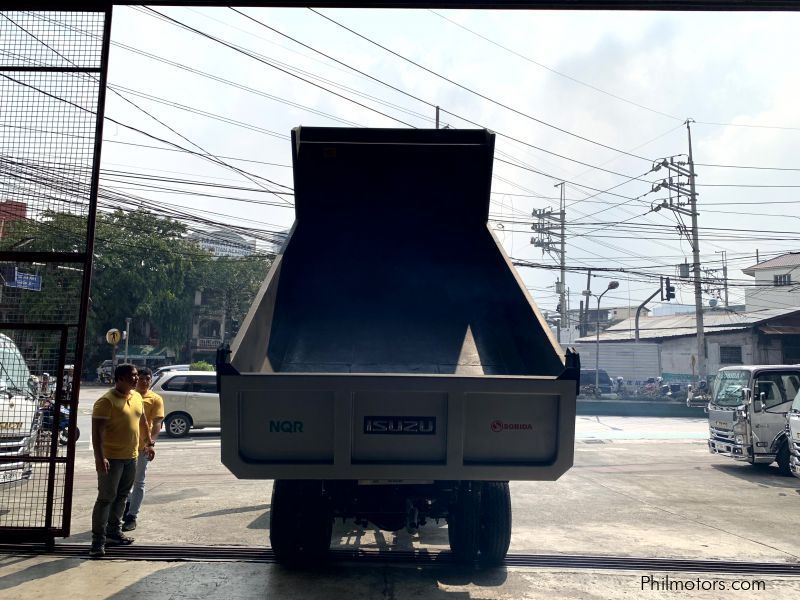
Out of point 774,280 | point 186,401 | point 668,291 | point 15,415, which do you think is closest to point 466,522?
point 15,415

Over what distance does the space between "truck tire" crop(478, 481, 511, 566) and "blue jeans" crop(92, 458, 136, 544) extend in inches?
132

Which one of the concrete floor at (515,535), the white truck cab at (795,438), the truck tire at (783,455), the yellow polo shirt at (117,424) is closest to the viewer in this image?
the concrete floor at (515,535)

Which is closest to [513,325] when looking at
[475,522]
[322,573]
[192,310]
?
[475,522]

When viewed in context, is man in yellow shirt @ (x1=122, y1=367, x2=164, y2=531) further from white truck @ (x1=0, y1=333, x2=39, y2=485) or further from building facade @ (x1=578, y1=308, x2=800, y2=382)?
building facade @ (x1=578, y1=308, x2=800, y2=382)

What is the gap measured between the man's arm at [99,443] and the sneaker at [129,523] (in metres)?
1.23

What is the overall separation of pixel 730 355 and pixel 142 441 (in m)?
36.2

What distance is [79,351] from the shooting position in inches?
239

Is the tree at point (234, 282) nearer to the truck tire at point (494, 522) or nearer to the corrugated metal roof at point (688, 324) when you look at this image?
the corrugated metal roof at point (688, 324)

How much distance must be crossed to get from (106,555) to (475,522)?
11.0 ft

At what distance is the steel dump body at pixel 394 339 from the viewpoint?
4.22m

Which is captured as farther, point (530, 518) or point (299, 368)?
point (530, 518)

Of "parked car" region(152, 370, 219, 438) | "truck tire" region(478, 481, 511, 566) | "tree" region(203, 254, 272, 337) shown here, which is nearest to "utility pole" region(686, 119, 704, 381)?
"parked car" region(152, 370, 219, 438)

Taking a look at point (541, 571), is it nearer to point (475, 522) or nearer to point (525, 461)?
point (475, 522)

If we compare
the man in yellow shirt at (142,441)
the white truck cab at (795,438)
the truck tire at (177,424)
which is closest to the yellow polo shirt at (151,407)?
the man in yellow shirt at (142,441)
